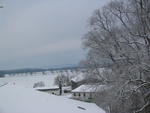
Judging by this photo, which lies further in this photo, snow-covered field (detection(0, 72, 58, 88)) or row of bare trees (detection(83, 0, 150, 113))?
snow-covered field (detection(0, 72, 58, 88))

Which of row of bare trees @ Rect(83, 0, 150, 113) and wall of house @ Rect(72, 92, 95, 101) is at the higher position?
row of bare trees @ Rect(83, 0, 150, 113)

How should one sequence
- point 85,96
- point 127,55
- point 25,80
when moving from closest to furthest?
point 127,55
point 85,96
point 25,80

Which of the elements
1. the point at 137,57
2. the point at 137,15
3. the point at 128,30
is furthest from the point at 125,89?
the point at 137,15

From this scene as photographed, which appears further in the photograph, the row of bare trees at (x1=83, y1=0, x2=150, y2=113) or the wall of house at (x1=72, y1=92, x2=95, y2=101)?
the wall of house at (x1=72, y1=92, x2=95, y2=101)

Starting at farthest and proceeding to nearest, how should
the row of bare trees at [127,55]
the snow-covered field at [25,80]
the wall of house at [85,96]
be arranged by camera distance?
1. the wall of house at [85,96]
2. the snow-covered field at [25,80]
3. the row of bare trees at [127,55]

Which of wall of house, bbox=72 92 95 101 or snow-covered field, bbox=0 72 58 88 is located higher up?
snow-covered field, bbox=0 72 58 88

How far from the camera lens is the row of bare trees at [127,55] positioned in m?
12.4

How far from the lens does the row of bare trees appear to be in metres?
12.4

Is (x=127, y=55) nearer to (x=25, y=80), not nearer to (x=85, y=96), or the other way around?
(x=85, y=96)

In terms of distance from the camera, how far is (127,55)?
42.1 feet

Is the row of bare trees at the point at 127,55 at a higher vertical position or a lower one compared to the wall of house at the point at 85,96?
higher

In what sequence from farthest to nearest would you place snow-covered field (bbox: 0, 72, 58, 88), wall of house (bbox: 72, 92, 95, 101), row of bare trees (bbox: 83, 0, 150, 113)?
wall of house (bbox: 72, 92, 95, 101)
snow-covered field (bbox: 0, 72, 58, 88)
row of bare trees (bbox: 83, 0, 150, 113)

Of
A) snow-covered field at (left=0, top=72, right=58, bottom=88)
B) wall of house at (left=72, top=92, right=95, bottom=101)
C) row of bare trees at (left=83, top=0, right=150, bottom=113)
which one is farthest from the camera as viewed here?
wall of house at (left=72, top=92, right=95, bottom=101)

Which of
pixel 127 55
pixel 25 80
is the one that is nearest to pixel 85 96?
pixel 127 55
